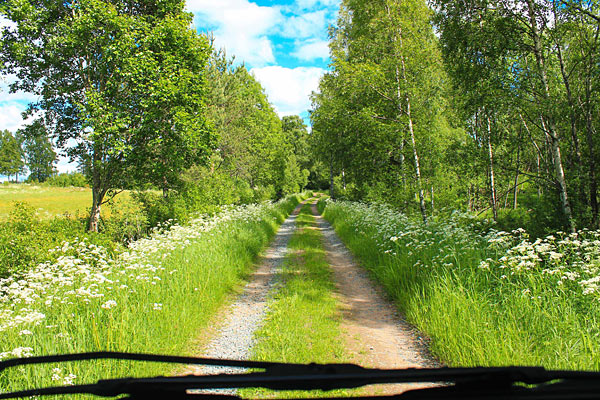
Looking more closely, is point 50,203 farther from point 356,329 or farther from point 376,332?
point 376,332

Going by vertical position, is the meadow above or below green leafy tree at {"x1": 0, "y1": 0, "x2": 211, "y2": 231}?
below

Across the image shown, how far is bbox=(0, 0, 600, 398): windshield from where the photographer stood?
3973mm

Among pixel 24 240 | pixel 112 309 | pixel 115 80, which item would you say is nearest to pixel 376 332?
pixel 112 309

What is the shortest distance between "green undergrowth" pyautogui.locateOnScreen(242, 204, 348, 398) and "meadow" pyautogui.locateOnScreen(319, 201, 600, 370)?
4.93 ft

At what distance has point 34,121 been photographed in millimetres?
13422

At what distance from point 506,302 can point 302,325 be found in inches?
127

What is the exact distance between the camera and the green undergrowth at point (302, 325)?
4367mm

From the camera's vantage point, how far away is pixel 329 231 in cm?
1753

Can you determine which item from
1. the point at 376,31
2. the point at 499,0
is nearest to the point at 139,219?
the point at 376,31

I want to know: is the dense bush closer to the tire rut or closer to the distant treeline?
the tire rut

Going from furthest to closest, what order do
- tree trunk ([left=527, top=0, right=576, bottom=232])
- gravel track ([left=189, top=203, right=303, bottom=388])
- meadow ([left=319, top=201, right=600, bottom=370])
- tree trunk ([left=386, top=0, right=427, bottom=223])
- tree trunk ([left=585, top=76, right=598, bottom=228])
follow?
1. tree trunk ([left=386, top=0, right=427, bottom=223])
2. tree trunk ([left=527, top=0, right=576, bottom=232])
3. tree trunk ([left=585, top=76, right=598, bottom=228])
4. gravel track ([left=189, top=203, right=303, bottom=388])
5. meadow ([left=319, top=201, right=600, bottom=370])

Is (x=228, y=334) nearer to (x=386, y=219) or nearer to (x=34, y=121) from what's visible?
(x=386, y=219)

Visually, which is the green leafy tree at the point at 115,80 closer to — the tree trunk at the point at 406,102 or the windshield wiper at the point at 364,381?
the tree trunk at the point at 406,102

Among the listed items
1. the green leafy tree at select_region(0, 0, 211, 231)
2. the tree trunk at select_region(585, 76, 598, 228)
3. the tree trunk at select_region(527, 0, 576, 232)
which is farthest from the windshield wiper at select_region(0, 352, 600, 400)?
the green leafy tree at select_region(0, 0, 211, 231)
